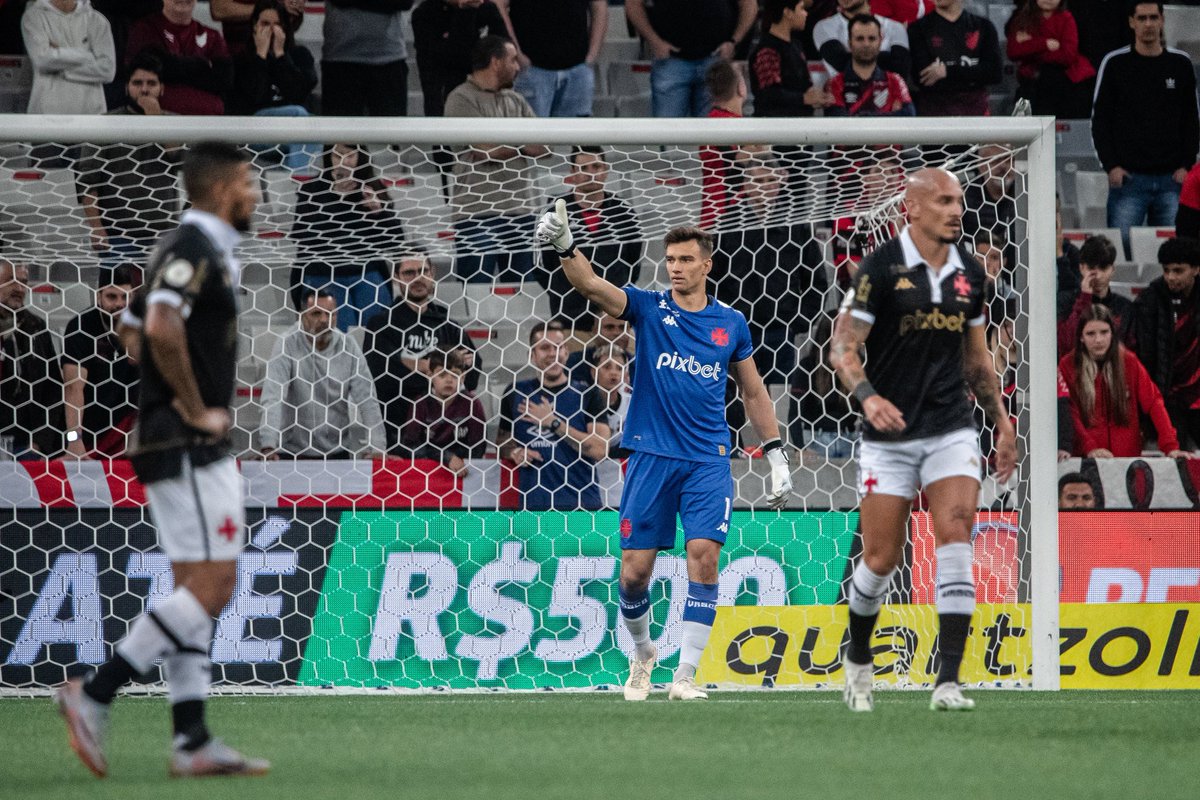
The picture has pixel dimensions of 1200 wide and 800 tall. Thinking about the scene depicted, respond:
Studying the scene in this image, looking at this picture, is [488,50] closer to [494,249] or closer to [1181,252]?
[494,249]

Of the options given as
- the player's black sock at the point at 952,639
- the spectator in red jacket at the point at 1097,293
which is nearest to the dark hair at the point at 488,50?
the spectator in red jacket at the point at 1097,293

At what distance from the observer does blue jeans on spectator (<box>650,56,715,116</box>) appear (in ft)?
42.2

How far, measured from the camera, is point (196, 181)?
16.0 ft

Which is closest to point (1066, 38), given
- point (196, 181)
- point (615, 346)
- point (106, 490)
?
point (615, 346)

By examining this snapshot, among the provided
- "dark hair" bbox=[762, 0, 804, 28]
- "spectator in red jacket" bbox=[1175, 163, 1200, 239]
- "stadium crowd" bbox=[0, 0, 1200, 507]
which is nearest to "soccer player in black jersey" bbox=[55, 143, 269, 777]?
"stadium crowd" bbox=[0, 0, 1200, 507]

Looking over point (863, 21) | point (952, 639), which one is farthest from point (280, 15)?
point (952, 639)

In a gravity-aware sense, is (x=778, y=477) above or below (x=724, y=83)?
below

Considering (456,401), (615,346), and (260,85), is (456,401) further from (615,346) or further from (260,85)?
(260,85)

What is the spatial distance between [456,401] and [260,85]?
3.66 meters

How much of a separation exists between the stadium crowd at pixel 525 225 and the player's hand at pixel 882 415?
9.79 feet

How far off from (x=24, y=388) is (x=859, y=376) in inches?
203

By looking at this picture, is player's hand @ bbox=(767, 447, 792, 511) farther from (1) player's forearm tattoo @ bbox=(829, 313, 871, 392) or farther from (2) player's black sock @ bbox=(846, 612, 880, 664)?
(1) player's forearm tattoo @ bbox=(829, 313, 871, 392)

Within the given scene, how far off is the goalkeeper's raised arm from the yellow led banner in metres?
2.20

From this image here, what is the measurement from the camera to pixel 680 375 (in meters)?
7.67
